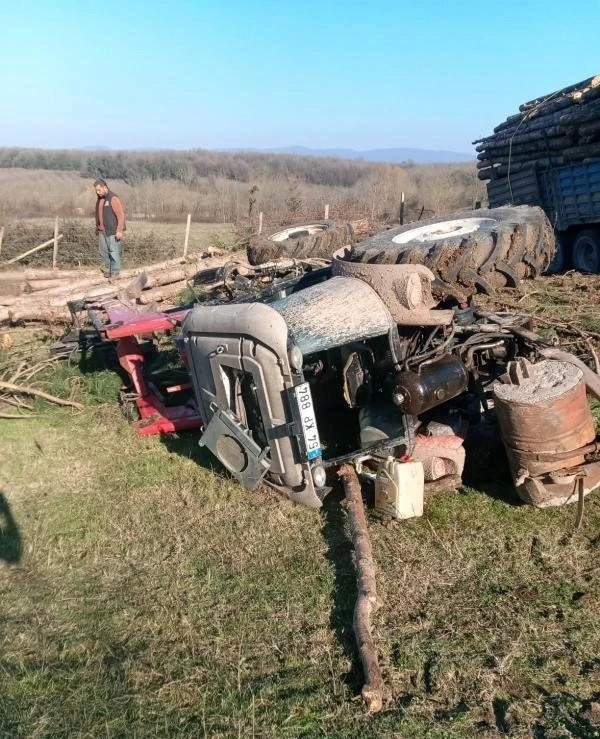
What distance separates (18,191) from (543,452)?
132 ft

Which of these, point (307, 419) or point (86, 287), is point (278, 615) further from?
point (86, 287)

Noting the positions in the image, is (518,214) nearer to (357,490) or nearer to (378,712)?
(357,490)

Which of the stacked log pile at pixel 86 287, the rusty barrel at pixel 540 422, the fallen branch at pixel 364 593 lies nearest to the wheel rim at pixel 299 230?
the stacked log pile at pixel 86 287

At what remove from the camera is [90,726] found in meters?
2.80

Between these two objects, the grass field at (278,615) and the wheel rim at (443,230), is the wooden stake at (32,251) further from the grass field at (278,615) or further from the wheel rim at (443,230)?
the grass field at (278,615)

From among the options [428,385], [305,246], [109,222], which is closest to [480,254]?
[428,385]

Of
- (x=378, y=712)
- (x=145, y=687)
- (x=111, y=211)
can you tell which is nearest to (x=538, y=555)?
(x=378, y=712)

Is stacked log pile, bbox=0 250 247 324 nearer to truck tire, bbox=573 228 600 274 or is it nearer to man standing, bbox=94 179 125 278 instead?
man standing, bbox=94 179 125 278

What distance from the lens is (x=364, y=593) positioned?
3389mm

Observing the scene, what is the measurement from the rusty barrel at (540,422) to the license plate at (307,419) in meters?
1.16

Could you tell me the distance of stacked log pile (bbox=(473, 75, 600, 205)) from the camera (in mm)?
11234

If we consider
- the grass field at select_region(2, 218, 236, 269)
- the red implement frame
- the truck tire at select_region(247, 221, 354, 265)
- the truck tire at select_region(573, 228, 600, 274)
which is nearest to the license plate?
the red implement frame

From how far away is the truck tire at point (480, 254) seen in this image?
5.50 meters

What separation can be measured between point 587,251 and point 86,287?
8.97m
